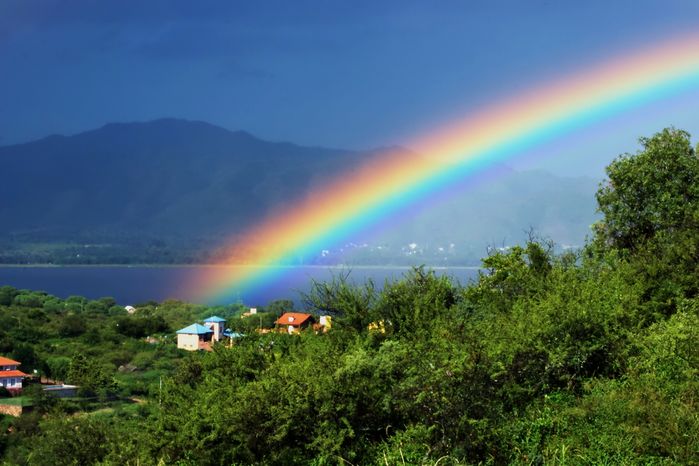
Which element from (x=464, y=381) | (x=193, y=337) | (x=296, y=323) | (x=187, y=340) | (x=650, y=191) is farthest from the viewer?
(x=187, y=340)

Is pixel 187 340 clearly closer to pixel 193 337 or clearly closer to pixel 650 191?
pixel 193 337

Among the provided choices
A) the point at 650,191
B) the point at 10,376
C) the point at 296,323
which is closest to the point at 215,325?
the point at 10,376

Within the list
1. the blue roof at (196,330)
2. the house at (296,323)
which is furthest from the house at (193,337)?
the house at (296,323)

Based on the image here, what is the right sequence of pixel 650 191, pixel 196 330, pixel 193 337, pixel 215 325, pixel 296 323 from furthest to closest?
1. pixel 215 325
2. pixel 196 330
3. pixel 193 337
4. pixel 296 323
5. pixel 650 191

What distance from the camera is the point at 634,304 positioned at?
12.5 m

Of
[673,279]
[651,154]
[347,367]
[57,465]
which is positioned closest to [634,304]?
[673,279]

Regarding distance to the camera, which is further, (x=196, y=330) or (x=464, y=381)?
(x=196, y=330)

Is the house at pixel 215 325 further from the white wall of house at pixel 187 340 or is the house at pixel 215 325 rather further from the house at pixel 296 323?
the house at pixel 296 323

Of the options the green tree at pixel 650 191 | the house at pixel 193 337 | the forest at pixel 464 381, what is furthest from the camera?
the house at pixel 193 337

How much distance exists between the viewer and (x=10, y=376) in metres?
53.5

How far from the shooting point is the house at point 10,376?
52438mm

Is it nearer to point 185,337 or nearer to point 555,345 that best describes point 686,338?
point 555,345

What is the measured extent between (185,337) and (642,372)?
223ft

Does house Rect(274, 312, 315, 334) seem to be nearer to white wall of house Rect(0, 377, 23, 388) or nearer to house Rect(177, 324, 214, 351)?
white wall of house Rect(0, 377, 23, 388)
